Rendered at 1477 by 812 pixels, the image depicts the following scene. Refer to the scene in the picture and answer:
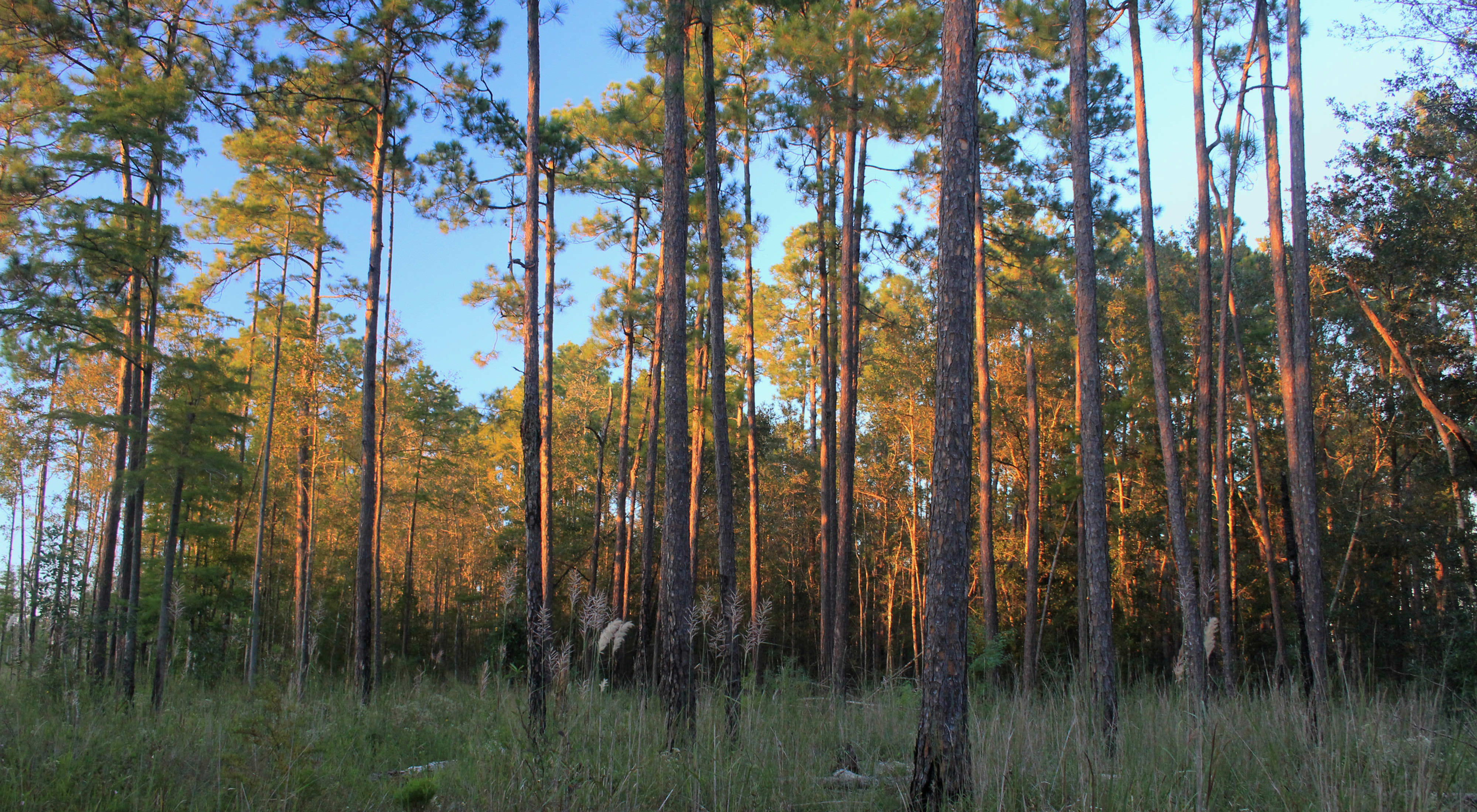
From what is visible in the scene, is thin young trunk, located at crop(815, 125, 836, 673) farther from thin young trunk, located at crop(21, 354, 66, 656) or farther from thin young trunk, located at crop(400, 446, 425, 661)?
thin young trunk, located at crop(400, 446, 425, 661)

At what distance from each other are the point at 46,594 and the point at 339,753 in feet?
26.3

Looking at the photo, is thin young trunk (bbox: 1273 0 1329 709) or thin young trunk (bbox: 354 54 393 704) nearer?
thin young trunk (bbox: 1273 0 1329 709)

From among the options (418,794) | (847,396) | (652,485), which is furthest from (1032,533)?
(418,794)

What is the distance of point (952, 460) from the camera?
4742mm

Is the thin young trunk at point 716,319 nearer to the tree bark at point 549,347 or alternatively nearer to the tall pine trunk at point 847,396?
the tall pine trunk at point 847,396

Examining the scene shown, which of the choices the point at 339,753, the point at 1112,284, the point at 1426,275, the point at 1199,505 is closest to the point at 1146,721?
the point at 339,753

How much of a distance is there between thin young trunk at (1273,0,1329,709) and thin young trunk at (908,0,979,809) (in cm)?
614

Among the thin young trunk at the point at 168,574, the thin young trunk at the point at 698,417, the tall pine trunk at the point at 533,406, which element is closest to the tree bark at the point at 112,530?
the thin young trunk at the point at 168,574

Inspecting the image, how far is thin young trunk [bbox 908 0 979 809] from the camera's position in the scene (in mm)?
4371

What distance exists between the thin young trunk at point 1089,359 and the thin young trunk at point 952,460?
319cm

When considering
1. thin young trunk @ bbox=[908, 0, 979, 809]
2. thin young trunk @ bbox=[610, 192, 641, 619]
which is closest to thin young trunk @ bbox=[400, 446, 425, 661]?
thin young trunk @ bbox=[610, 192, 641, 619]

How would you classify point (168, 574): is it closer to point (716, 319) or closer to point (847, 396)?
point (716, 319)

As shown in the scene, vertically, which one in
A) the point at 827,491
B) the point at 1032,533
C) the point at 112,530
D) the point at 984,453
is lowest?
the point at 1032,533

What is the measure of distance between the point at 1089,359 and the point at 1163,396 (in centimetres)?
396
